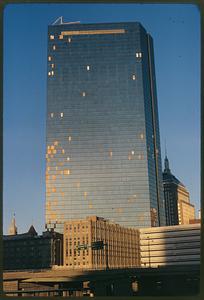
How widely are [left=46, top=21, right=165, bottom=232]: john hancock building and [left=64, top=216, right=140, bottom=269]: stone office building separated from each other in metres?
6.10

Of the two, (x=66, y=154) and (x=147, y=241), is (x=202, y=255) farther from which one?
(x=66, y=154)

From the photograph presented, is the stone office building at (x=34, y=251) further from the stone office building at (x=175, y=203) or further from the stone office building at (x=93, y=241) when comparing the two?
A: the stone office building at (x=175, y=203)

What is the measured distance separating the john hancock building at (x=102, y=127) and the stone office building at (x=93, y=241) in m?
6.10

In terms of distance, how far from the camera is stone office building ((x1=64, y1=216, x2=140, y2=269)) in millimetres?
41438

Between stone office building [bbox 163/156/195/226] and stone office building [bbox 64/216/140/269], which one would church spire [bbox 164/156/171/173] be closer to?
stone office building [bbox 163/156/195/226]

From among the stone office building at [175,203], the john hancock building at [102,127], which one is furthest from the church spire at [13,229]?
the stone office building at [175,203]

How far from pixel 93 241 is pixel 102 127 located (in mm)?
15943

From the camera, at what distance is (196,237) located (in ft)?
137

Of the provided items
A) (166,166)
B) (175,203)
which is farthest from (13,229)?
(166,166)

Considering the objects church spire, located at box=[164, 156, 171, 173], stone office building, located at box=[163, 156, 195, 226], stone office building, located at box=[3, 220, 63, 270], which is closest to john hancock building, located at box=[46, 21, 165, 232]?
stone office building, located at box=[3, 220, 63, 270]

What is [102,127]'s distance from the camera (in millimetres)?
52656

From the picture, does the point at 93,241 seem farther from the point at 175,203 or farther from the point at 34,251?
the point at 175,203

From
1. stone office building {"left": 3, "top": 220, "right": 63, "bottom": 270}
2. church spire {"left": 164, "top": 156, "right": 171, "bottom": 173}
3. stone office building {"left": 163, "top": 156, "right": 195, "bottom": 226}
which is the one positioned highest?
church spire {"left": 164, "top": 156, "right": 171, "bottom": 173}

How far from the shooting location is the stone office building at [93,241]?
41.4m
